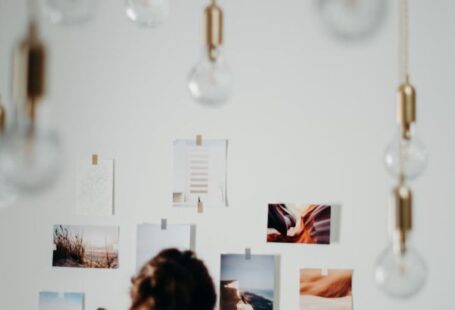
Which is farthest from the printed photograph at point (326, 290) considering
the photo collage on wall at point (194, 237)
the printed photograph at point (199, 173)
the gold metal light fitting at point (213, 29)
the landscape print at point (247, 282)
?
the gold metal light fitting at point (213, 29)

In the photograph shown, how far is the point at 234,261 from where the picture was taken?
2.71 meters

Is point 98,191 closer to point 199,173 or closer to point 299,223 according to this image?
point 199,173

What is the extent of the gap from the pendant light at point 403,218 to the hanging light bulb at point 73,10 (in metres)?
0.50

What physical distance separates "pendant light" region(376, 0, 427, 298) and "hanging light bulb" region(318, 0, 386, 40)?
0.26 meters

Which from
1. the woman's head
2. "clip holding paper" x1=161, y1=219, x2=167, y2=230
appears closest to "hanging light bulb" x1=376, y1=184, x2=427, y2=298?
the woman's head

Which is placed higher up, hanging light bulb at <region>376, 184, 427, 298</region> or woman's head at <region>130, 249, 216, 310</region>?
hanging light bulb at <region>376, 184, 427, 298</region>

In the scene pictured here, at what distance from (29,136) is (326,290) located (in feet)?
7.06

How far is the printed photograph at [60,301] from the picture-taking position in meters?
2.79

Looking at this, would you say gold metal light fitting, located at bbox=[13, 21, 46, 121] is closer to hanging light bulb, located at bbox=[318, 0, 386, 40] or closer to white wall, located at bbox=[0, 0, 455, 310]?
hanging light bulb, located at bbox=[318, 0, 386, 40]

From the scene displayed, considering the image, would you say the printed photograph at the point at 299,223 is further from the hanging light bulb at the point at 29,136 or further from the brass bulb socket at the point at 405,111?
the hanging light bulb at the point at 29,136

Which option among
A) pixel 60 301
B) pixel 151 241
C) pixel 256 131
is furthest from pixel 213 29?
pixel 60 301

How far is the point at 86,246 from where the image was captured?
9.22ft

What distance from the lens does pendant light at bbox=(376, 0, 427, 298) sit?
0.99 m

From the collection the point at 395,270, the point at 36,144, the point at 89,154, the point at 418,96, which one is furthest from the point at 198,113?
the point at 36,144
